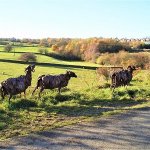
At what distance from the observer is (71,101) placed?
20.5m

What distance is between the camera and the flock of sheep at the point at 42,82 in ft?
67.6

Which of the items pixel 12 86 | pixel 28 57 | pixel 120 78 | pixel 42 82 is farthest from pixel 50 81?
pixel 28 57

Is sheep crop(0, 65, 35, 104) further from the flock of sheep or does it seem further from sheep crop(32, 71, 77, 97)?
sheep crop(32, 71, 77, 97)

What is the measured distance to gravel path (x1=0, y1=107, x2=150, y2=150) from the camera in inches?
513

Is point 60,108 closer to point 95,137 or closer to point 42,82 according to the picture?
point 42,82

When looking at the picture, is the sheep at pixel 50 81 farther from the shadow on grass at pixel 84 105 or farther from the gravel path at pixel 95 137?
the gravel path at pixel 95 137

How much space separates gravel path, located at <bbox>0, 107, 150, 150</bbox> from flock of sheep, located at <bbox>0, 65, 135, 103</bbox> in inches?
233

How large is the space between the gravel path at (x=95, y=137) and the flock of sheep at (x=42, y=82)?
19.4 feet

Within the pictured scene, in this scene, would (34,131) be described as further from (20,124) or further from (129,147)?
(129,147)

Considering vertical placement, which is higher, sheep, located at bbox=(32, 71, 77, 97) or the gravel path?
sheep, located at bbox=(32, 71, 77, 97)

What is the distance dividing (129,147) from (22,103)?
758cm

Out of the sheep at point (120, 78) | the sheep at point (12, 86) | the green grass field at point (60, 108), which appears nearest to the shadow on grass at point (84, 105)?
the green grass field at point (60, 108)

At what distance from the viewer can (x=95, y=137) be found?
14109 mm

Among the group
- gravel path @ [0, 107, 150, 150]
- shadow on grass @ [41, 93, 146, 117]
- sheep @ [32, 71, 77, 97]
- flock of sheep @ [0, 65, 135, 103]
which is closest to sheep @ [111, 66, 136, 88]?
flock of sheep @ [0, 65, 135, 103]
